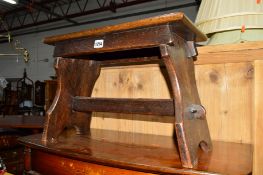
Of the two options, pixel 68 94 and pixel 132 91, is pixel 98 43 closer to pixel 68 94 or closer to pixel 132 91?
pixel 68 94

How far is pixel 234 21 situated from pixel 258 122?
1.40ft

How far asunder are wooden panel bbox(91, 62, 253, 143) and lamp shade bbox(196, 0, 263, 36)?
0.17 metres

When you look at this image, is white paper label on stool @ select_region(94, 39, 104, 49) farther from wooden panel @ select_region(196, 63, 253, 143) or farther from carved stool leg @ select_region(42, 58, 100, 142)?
wooden panel @ select_region(196, 63, 253, 143)

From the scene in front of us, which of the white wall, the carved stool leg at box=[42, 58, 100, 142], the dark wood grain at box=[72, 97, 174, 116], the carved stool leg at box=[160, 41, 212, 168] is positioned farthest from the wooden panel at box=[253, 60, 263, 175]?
the white wall

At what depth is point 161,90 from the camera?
1244mm

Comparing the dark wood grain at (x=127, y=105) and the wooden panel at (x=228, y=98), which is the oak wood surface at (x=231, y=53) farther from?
the dark wood grain at (x=127, y=105)

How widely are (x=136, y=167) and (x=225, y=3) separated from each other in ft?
2.34

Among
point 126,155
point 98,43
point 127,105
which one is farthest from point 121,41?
point 126,155

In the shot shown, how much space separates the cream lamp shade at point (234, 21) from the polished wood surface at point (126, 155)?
0.43 m

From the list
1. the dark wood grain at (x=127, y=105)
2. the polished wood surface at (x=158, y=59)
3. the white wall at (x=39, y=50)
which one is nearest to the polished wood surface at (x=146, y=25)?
the polished wood surface at (x=158, y=59)

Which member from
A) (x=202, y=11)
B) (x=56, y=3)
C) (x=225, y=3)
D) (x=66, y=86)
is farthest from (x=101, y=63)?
(x=56, y=3)

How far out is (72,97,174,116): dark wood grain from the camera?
90 cm

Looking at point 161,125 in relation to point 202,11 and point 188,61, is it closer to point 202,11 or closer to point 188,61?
point 188,61

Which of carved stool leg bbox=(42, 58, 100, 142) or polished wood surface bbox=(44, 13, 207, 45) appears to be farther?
carved stool leg bbox=(42, 58, 100, 142)
